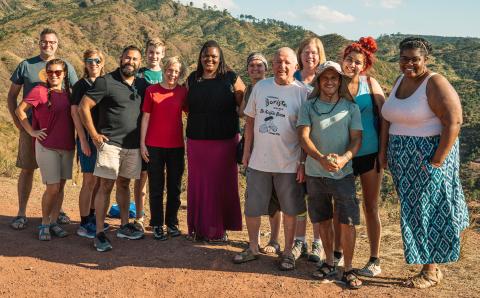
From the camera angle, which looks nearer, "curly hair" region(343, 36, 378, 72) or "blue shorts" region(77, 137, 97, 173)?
"curly hair" region(343, 36, 378, 72)

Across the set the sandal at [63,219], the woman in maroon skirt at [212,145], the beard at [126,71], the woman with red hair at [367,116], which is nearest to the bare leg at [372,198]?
the woman with red hair at [367,116]

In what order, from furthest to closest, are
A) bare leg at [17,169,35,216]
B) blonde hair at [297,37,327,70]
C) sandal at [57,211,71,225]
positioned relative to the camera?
sandal at [57,211,71,225]
bare leg at [17,169,35,216]
blonde hair at [297,37,327,70]

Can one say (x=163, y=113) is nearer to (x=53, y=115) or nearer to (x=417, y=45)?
(x=53, y=115)

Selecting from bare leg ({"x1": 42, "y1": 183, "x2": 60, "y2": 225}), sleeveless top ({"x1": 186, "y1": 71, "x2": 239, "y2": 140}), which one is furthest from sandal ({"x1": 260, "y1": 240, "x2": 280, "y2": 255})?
bare leg ({"x1": 42, "y1": 183, "x2": 60, "y2": 225})

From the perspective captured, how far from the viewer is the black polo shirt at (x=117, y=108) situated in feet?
14.6

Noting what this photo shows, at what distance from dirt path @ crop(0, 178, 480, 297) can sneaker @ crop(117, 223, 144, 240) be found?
0.08m

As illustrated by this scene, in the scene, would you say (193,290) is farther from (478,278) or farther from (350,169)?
(478,278)

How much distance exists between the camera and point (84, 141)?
15.3 feet

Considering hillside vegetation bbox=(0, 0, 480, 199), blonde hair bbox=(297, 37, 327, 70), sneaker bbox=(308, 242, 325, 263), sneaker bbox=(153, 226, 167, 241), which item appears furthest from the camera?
hillside vegetation bbox=(0, 0, 480, 199)

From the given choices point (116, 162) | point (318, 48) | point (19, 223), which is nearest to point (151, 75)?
point (116, 162)

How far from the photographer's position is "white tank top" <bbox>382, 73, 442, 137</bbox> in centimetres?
367

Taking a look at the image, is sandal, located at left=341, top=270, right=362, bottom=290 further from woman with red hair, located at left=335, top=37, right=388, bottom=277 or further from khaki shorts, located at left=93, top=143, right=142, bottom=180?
khaki shorts, located at left=93, top=143, right=142, bottom=180

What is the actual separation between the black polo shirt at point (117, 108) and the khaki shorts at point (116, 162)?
0.06 metres

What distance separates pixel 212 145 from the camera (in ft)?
15.3
